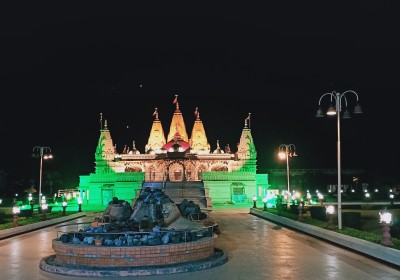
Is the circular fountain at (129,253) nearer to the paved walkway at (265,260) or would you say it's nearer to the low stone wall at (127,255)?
the low stone wall at (127,255)

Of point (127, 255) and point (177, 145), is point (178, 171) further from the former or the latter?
point (127, 255)

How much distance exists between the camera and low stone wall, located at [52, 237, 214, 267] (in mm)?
14305

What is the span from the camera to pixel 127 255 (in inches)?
563

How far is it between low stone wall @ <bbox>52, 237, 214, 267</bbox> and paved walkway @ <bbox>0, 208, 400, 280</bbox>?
0.76 m

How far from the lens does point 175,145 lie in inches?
2699

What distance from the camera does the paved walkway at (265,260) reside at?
542 inches

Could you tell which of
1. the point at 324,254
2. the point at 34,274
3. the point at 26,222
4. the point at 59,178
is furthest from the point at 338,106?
the point at 59,178

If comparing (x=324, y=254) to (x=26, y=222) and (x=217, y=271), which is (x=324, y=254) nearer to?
(x=217, y=271)

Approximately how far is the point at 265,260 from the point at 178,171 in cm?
5484

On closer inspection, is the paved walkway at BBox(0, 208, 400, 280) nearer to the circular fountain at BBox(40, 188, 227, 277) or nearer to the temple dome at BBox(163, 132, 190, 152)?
the circular fountain at BBox(40, 188, 227, 277)

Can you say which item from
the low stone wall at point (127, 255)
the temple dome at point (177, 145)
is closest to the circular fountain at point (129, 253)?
the low stone wall at point (127, 255)

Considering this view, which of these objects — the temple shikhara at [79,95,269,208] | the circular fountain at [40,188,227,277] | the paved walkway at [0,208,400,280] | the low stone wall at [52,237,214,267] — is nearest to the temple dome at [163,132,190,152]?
the temple shikhara at [79,95,269,208]

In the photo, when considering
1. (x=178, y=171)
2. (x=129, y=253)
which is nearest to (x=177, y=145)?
(x=178, y=171)

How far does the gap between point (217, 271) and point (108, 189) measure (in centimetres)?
4879
